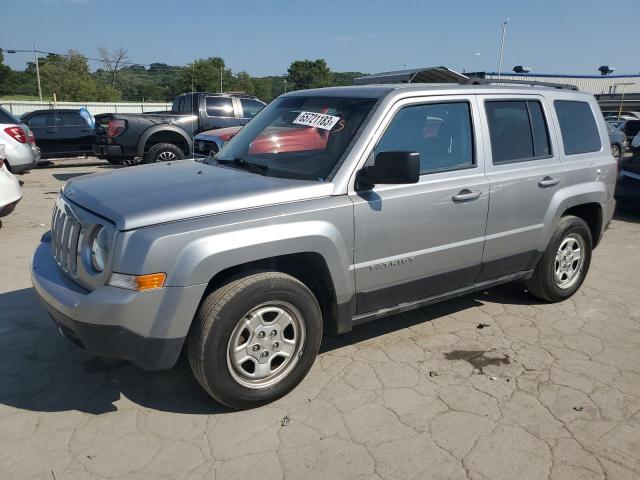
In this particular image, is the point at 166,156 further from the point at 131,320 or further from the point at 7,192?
the point at 131,320

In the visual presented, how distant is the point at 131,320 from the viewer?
2.54 meters

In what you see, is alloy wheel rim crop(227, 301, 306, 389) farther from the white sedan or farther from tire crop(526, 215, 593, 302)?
the white sedan

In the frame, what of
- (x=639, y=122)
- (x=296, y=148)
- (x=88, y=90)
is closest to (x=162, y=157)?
(x=296, y=148)

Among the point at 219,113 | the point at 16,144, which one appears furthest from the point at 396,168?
the point at 219,113

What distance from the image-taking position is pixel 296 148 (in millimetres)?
3535

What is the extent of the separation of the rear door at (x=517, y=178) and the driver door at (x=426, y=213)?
133 millimetres

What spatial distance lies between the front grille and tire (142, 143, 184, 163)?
7.90m

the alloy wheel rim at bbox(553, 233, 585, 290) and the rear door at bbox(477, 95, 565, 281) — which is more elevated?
the rear door at bbox(477, 95, 565, 281)

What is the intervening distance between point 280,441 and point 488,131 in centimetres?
266

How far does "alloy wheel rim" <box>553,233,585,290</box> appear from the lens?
4.60 m

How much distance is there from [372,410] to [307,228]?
45.4 inches

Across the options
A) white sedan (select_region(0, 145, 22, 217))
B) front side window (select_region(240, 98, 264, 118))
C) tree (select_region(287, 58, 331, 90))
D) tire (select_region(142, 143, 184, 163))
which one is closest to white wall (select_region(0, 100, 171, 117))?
front side window (select_region(240, 98, 264, 118))

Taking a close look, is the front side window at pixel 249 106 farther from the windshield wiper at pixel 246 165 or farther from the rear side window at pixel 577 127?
the windshield wiper at pixel 246 165

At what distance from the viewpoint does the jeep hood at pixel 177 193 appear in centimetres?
265
